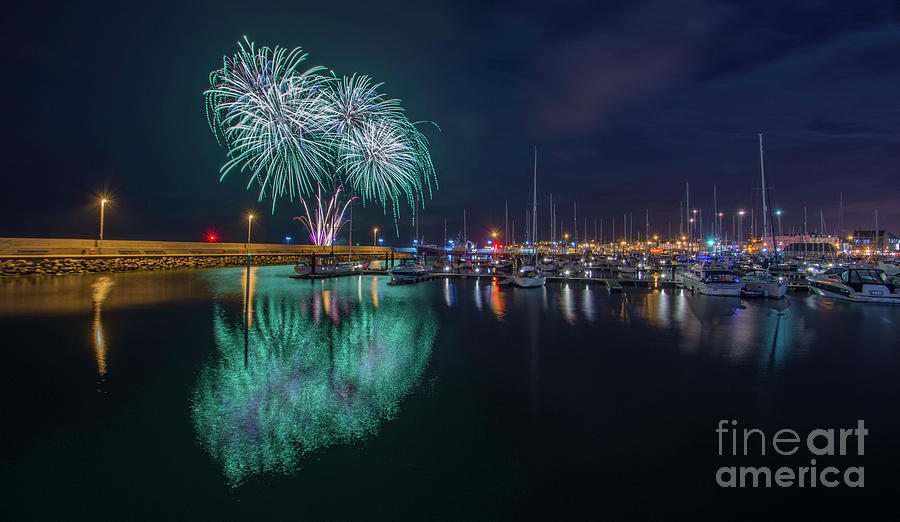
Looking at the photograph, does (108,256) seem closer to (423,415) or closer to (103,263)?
(103,263)

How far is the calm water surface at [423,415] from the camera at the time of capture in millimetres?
5340

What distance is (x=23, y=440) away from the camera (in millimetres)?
6828

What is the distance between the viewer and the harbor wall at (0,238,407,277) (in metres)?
39.0

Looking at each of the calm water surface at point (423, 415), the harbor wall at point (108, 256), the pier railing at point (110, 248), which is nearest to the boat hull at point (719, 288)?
the calm water surface at point (423, 415)

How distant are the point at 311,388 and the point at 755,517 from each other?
8.22 metres

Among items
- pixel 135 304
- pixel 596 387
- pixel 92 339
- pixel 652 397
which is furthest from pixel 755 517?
pixel 135 304

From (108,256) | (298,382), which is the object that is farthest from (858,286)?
(108,256)

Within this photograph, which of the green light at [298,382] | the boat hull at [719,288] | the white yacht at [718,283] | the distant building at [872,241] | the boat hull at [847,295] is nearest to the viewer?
the green light at [298,382]

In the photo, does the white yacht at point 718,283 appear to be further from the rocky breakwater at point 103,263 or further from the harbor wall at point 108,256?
the rocky breakwater at point 103,263

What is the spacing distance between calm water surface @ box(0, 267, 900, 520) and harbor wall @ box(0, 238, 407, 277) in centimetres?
3101

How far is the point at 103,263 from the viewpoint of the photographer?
45625 mm

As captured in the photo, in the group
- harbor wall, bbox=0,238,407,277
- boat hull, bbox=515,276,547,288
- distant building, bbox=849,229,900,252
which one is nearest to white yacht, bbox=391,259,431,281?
boat hull, bbox=515,276,547,288

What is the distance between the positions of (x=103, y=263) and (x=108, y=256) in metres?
1.17

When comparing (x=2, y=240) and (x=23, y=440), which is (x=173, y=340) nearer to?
(x=23, y=440)
